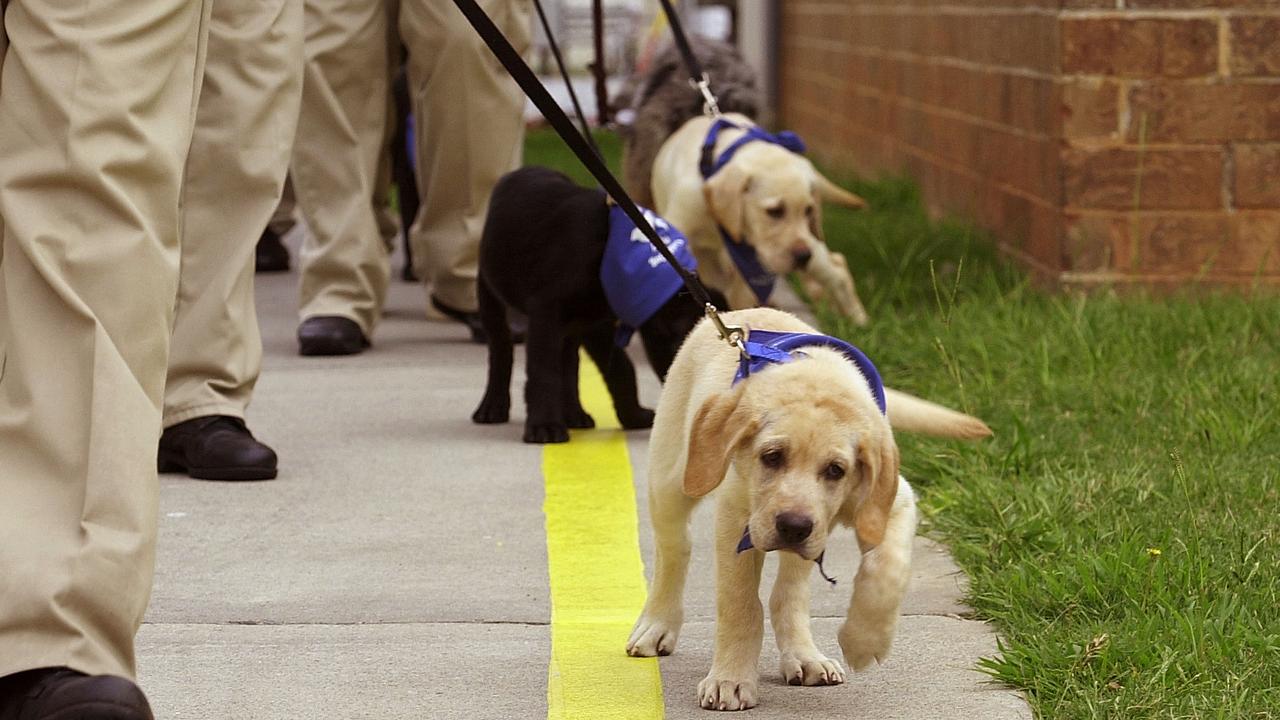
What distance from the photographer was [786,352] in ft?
10.1

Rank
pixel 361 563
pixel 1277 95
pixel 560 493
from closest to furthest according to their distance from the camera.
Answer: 1. pixel 361 563
2. pixel 560 493
3. pixel 1277 95

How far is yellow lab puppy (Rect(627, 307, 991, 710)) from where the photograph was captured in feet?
9.30

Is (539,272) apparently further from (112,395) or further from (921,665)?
(112,395)

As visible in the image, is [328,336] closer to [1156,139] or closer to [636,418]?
[636,418]

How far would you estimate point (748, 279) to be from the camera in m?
6.28

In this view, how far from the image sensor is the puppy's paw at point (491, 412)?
5109 millimetres

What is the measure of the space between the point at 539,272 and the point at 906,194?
15.9 ft

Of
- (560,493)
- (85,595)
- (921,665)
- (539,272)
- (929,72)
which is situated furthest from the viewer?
(929,72)

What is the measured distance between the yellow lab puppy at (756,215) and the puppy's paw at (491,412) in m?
1.42

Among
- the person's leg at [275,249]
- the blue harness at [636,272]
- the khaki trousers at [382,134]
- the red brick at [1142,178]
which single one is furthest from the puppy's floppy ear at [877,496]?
the person's leg at [275,249]

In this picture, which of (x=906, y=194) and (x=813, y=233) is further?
(x=906, y=194)

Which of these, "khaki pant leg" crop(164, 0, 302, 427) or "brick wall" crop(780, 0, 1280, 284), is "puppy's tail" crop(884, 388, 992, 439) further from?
"brick wall" crop(780, 0, 1280, 284)

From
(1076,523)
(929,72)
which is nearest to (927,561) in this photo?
(1076,523)

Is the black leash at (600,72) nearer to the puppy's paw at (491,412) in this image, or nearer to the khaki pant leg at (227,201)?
the puppy's paw at (491,412)
